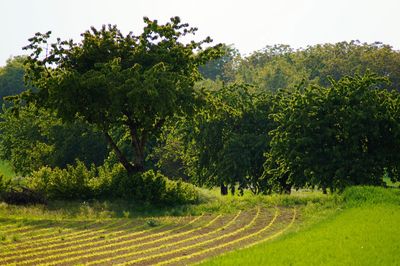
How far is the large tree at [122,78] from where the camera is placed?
27422 millimetres

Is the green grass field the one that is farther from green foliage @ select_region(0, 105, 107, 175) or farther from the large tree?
green foliage @ select_region(0, 105, 107, 175)

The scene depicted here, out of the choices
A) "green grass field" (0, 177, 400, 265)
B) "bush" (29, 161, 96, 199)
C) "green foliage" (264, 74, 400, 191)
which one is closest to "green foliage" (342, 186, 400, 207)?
"green grass field" (0, 177, 400, 265)

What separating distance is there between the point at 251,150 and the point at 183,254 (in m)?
23.2

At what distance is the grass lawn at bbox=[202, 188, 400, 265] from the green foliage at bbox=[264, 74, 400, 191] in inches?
236

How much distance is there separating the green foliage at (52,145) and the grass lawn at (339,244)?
3019cm

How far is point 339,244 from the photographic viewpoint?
1531 centimetres

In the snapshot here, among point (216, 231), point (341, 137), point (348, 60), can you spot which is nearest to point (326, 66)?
point (348, 60)

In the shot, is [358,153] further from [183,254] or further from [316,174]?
[183,254]

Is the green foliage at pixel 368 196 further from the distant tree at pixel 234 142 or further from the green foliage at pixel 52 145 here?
the green foliage at pixel 52 145

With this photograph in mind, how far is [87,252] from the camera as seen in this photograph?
1596 cm

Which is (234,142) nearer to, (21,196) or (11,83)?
(21,196)

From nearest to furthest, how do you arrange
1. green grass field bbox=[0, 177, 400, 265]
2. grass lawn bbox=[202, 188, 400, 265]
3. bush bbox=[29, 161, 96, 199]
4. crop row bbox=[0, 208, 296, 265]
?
grass lawn bbox=[202, 188, 400, 265], green grass field bbox=[0, 177, 400, 265], crop row bbox=[0, 208, 296, 265], bush bbox=[29, 161, 96, 199]

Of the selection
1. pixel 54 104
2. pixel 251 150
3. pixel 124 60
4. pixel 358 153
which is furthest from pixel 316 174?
pixel 54 104

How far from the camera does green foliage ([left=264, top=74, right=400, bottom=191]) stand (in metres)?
28.1
